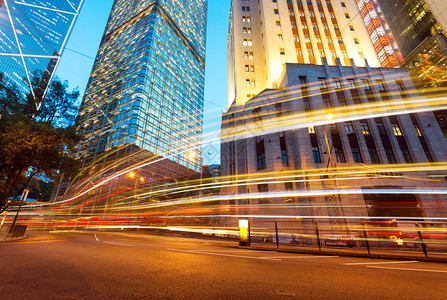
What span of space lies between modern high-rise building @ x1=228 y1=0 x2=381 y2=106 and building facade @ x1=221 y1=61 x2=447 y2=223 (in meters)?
6.86

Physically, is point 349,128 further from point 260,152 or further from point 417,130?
point 260,152

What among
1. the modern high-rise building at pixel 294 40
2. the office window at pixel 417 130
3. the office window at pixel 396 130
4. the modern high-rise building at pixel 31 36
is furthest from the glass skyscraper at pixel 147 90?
the office window at pixel 417 130

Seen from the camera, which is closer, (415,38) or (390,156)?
(390,156)

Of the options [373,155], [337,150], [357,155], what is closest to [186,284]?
[337,150]

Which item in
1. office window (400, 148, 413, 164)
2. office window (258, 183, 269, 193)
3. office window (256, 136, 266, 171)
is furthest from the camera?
office window (256, 136, 266, 171)

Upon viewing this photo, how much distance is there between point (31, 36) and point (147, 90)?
150 ft

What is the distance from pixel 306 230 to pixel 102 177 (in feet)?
150

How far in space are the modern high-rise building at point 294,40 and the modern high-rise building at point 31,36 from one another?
123ft

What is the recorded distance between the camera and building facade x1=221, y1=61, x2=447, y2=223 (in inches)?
912

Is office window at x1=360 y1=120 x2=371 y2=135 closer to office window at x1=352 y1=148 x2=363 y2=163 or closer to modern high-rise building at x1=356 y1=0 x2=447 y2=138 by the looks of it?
office window at x1=352 y1=148 x2=363 y2=163

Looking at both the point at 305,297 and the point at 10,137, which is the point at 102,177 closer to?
the point at 10,137

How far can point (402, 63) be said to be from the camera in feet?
126

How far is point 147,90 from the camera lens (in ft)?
173

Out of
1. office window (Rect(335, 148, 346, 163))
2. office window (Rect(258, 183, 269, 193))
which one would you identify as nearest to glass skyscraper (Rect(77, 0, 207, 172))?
office window (Rect(258, 183, 269, 193))
